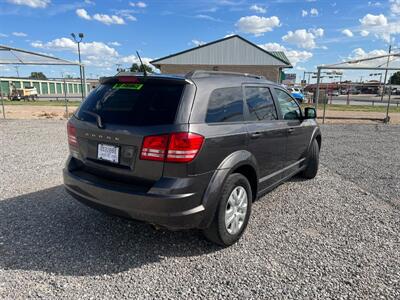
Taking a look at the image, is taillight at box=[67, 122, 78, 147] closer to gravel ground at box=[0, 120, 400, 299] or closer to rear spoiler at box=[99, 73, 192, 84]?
rear spoiler at box=[99, 73, 192, 84]

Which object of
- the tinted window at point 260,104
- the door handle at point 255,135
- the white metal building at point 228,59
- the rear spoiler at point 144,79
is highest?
the white metal building at point 228,59

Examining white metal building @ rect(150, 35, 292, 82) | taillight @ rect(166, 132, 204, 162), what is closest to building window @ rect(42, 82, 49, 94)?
white metal building @ rect(150, 35, 292, 82)

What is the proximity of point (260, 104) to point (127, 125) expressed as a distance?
5.79 ft

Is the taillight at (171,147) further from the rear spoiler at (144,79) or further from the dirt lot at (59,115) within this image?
the dirt lot at (59,115)

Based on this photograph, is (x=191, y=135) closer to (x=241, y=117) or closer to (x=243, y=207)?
(x=241, y=117)

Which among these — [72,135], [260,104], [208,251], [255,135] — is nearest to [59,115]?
[72,135]

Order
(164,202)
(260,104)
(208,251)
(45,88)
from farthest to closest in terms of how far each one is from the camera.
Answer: (45,88) → (260,104) → (208,251) → (164,202)

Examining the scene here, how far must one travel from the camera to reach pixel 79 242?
3.24m

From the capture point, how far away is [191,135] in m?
2.64

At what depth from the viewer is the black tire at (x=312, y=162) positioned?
17.4ft

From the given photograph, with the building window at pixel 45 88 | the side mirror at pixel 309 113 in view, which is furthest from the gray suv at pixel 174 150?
the building window at pixel 45 88

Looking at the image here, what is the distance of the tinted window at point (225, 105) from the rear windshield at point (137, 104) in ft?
1.18

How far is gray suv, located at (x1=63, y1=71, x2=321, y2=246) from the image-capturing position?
2633 mm

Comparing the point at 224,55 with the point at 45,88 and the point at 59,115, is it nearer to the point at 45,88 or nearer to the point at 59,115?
the point at 59,115
